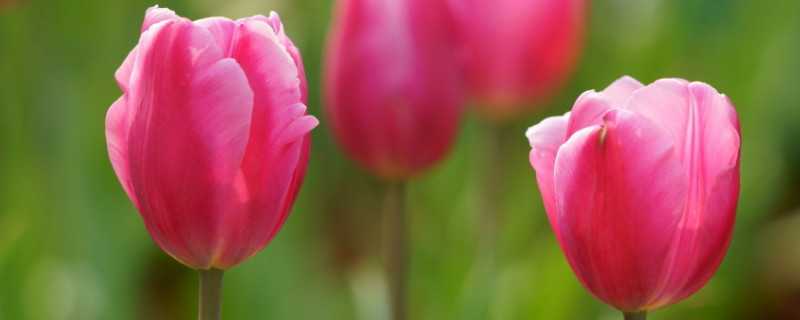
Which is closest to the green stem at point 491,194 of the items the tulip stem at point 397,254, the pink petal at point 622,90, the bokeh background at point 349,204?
the bokeh background at point 349,204

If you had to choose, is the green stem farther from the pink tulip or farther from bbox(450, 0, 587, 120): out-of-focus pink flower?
the pink tulip

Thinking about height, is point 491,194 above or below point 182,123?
below

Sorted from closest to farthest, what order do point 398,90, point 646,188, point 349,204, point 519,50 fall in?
1. point 646,188
2. point 398,90
3. point 519,50
4. point 349,204

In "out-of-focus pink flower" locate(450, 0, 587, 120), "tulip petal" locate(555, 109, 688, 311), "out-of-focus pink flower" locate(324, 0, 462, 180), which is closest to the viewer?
"tulip petal" locate(555, 109, 688, 311)

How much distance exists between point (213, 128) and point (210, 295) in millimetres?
75

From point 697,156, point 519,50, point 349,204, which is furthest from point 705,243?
point 349,204

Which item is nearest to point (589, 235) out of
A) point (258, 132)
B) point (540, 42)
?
point (258, 132)

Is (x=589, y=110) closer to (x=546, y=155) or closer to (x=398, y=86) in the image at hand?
(x=546, y=155)

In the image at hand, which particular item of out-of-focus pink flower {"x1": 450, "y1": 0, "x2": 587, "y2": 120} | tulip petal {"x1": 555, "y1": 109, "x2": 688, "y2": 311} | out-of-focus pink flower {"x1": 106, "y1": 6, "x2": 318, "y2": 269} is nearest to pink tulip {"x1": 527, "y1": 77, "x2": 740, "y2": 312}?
tulip petal {"x1": 555, "y1": 109, "x2": 688, "y2": 311}

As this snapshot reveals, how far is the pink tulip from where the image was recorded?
1.38 ft

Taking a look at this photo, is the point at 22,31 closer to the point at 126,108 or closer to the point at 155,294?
the point at 155,294

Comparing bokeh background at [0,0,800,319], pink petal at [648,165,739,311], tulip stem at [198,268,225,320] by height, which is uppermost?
pink petal at [648,165,739,311]

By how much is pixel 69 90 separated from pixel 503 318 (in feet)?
1.93

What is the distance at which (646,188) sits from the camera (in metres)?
0.42
